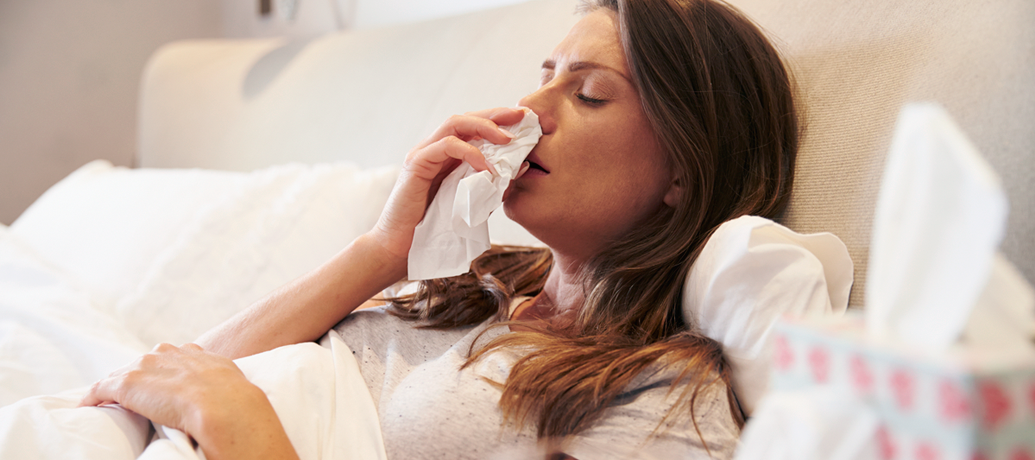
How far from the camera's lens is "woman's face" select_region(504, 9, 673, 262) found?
0.83 metres

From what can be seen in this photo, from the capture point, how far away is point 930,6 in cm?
76

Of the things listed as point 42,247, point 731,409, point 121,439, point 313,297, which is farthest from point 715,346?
point 42,247

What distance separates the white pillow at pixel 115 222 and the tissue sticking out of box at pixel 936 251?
49.7 inches

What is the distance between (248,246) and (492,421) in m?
0.78

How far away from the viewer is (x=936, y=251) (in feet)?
1.10

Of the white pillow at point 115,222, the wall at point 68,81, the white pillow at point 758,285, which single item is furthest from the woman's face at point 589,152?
the wall at point 68,81

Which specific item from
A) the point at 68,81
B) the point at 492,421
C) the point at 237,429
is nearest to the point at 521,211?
the point at 492,421

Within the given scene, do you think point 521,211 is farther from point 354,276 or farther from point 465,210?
point 354,276

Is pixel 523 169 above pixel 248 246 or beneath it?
above

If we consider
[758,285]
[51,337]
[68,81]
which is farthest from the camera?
[68,81]

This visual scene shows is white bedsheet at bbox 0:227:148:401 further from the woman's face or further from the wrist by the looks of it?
the woman's face

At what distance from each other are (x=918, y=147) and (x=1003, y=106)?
1.35ft

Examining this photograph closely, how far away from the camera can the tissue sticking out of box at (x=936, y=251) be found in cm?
32

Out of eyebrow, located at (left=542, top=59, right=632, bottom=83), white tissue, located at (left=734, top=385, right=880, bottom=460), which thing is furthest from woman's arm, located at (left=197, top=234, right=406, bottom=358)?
white tissue, located at (left=734, top=385, right=880, bottom=460)
